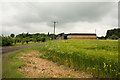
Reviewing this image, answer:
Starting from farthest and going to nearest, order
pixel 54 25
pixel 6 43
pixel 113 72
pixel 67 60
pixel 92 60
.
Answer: pixel 54 25 < pixel 6 43 < pixel 67 60 < pixel 92 60 < pixel 113 72

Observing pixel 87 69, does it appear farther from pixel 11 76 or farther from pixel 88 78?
pixel 11 76

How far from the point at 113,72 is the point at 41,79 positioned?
11.6ft

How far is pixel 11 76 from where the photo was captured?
4.33 metres

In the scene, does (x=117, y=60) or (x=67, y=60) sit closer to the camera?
(x=117, y=60)

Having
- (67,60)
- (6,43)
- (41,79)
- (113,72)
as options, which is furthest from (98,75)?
(6,43)

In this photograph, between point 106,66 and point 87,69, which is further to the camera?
point 87,69

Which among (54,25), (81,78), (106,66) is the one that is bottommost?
(81,78)

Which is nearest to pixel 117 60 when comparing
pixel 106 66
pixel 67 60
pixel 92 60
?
pixel 106 66

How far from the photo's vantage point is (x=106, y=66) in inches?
176

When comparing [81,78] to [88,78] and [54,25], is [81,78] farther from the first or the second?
[54,25]

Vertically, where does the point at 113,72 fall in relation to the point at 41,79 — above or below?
above

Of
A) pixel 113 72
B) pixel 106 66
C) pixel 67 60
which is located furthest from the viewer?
pixel 67 60

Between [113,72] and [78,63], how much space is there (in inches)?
84.4

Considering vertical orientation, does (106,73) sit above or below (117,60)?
below
